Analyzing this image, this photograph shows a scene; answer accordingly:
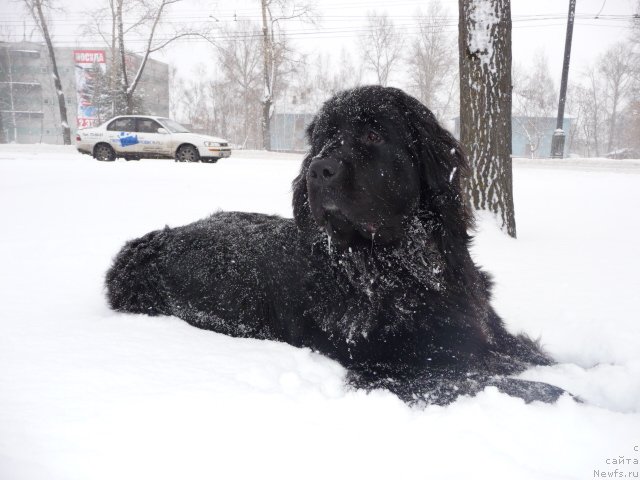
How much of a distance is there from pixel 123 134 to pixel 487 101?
16.1 metres

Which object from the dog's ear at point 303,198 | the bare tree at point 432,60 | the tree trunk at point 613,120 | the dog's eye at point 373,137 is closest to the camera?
the dog's eye at point 373,137

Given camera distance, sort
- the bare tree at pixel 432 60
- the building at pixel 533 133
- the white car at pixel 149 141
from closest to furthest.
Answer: the white car at pixel 149 141
the bare tree at pixel 432 60
the building at pixel 533 133

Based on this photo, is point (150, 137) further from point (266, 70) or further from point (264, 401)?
point (264, 401)

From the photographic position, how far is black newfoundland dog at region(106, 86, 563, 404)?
2.33 metres

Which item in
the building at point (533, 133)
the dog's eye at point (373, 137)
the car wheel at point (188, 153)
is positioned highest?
the building at point (533, 133)

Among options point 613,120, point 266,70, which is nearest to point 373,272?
point 266,70

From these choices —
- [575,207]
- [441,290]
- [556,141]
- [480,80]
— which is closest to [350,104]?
[441,290]

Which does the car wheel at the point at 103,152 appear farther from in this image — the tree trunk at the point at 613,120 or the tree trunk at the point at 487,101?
the tree trunk at the point at 613,120

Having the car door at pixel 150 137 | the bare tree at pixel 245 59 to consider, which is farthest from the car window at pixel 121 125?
the bare tree at pixel 245 59

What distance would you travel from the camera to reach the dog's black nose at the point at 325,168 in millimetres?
2305

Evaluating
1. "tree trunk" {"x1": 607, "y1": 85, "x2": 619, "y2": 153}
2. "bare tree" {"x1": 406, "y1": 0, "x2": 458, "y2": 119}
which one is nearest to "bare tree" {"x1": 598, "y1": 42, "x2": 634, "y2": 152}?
"tree trunk" {"x1": 607, "y1": 85, "x2": 619, "y2": 153}

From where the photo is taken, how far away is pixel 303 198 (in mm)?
2883

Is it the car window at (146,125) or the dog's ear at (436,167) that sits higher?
the car window at (146,125)

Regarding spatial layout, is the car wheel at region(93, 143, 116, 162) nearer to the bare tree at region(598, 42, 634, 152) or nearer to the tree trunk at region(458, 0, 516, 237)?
the tree trunk at region(458, 0, 516, 237)
